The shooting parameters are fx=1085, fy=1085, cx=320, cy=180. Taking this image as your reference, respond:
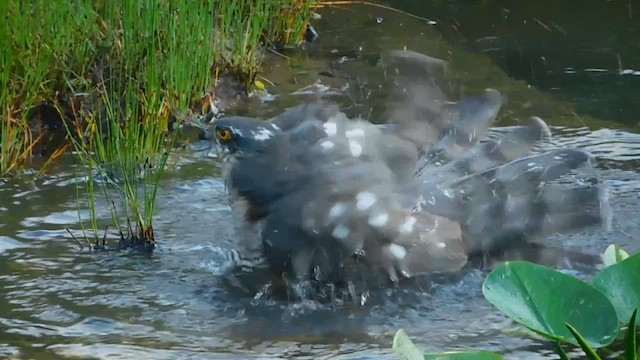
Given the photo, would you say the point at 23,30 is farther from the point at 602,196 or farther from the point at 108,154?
the point at 602,196

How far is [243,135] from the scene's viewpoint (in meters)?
3.46

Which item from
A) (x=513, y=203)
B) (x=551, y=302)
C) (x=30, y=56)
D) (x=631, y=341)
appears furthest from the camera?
(x=30, y=56)

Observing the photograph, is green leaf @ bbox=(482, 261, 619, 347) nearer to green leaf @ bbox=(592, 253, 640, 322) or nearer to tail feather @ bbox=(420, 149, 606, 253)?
green leaf @ bbox=(592, 253, 640, 322)

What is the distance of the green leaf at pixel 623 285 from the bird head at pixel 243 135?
1.96 meters

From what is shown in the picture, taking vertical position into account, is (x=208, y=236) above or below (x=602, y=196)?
below

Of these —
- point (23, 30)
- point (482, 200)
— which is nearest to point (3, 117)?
point (23, 30)

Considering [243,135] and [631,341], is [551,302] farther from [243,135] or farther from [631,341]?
[243,135]

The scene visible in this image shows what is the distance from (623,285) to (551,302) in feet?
0.37

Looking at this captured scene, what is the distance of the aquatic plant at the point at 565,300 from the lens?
1558 millimetres

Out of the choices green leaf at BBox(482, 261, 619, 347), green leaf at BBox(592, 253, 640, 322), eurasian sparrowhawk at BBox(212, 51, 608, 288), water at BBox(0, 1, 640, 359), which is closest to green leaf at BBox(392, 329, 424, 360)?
green leaf at BBox(482, 261, 619, 347)

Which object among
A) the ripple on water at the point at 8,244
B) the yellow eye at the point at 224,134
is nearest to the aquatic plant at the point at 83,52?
the ripple on water at the point at 8,244

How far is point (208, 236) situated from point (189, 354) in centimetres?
98

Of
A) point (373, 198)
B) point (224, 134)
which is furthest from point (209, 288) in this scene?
point (373, 198)

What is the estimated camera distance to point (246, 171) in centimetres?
344
